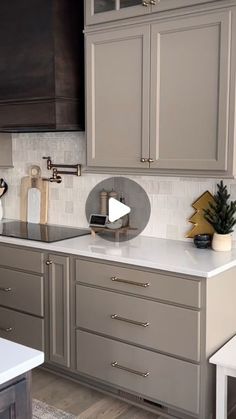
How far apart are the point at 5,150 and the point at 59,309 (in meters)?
1.41

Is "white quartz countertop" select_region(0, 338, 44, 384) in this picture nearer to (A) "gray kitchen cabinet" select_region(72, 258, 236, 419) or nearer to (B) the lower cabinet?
(B) the lower cabinet

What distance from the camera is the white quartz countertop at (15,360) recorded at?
1246 mm

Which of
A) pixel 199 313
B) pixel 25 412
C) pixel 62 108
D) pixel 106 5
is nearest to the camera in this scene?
pixel 25 412

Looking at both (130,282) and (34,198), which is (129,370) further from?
(34,198)

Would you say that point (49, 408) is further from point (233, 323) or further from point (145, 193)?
point (145, 193)

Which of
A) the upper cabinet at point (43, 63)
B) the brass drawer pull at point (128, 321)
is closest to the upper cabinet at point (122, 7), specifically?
the upper cabinet at point (43, 63)

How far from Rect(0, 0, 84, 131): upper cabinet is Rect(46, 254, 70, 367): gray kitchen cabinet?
0.81m

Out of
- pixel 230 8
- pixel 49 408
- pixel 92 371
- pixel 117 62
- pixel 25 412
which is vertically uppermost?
pixel 230 8

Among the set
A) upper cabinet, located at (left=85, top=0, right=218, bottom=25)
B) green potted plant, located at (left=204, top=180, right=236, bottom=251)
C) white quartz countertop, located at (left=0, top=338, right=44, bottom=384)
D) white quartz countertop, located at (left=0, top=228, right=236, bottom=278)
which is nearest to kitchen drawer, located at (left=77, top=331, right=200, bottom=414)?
white quartz countertop, located at (left=0, top=228, right=236, bottom=278)

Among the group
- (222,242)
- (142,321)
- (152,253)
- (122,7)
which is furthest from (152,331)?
(122,7)

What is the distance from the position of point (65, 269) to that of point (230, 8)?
5.18 feet

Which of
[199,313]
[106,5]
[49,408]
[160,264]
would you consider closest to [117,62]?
[106,5]

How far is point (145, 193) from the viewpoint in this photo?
120 inches
